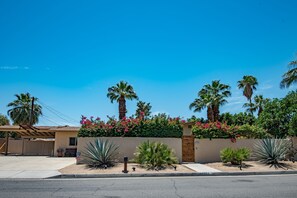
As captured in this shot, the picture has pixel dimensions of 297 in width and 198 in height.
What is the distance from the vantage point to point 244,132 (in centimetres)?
1866

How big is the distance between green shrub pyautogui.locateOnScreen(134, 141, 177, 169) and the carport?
12.0 metres

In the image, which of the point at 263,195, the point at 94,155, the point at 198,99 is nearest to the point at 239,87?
the point at 198,99

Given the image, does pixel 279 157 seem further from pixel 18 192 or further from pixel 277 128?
pixel 18 192

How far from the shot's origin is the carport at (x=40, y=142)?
2539 centimetres

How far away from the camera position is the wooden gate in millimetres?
18109

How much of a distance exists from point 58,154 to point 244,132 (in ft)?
57.7

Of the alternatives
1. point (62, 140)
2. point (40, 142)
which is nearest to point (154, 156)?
point (62, 140)

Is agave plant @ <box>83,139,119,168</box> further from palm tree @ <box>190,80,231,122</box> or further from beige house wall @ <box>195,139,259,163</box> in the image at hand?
palm tree @ <box>190,80,231,122</box>

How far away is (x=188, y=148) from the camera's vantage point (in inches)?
717

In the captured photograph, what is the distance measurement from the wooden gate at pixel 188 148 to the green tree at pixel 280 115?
23.4ft

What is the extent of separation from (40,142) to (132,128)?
603 inches

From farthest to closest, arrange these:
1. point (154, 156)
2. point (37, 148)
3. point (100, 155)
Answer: point (37, 148), point (100, 155), point (154, 156)

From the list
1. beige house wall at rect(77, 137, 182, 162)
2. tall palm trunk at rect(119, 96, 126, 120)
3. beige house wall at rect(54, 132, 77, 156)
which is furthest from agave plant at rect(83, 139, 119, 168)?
tall palm trunk at rect(119, 96, 126, 120)

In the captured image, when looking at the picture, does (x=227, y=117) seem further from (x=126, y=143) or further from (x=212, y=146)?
(x=126, y=143)
